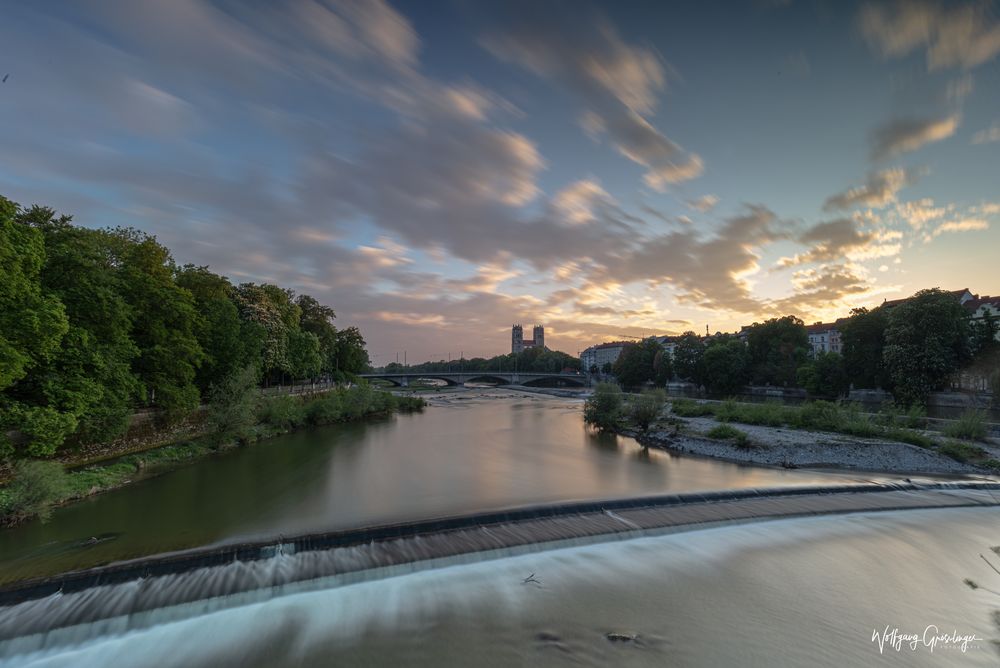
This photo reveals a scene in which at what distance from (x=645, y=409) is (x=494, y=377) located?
73.5 metres

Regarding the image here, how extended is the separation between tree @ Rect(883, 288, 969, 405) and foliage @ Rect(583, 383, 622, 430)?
28322mm

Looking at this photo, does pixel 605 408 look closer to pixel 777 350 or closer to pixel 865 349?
pixel 865 349

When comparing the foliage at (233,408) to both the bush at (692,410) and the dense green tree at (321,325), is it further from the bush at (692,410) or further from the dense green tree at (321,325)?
the bush at (692,410)

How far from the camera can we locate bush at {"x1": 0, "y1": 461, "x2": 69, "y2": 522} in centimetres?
1222

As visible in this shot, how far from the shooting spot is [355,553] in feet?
33.7

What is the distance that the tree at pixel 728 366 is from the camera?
68.2 m

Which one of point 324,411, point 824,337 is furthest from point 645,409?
point 824,337

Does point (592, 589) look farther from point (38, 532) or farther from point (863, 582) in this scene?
point (38, 532)

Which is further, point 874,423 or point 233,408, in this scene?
point 874,423

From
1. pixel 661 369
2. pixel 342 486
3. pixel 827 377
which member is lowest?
pixel 342 486

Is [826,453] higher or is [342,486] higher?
[826,453]

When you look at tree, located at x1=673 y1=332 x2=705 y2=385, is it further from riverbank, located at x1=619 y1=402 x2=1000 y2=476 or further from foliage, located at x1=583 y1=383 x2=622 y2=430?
riverbank, located at x1=619 y1=402 x2=1000 y2=476

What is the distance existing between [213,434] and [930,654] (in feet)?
92.0

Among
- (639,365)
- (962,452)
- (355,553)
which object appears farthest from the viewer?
(639,365)
